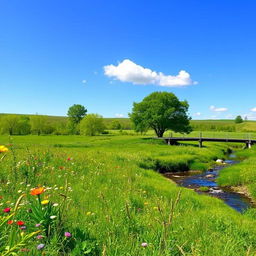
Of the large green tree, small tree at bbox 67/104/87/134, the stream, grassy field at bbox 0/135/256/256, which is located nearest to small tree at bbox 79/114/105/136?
small tree at bbox 67/104/87/134

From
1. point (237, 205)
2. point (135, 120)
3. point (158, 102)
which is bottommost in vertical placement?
point (237, 205)

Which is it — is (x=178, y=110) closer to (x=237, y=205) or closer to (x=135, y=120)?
(x=135, y=120)

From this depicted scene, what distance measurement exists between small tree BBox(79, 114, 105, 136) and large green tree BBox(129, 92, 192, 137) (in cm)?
2401

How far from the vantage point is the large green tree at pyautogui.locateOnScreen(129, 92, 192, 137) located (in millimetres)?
53375

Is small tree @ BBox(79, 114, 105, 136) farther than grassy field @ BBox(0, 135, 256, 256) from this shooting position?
Yes

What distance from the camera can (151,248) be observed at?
9.60ft

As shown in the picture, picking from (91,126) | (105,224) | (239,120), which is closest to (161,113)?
(91,126)

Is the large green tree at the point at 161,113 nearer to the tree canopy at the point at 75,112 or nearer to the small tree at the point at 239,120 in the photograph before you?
the tree canopy at the point at 75,112

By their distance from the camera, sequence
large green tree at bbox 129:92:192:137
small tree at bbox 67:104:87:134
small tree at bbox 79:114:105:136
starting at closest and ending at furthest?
large green tree at bbox 129:92:192:137 < small tree at bbox 79:114:105:136 < small tree at bbox 67:104:87:134

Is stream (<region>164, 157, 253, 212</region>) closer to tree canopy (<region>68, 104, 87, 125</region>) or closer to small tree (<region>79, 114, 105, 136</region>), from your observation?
small tree (<region>79, 114, 105, 136</region>)

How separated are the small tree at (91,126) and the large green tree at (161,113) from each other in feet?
78.8

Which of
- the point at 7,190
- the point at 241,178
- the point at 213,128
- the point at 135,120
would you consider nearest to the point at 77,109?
the point at 135,120

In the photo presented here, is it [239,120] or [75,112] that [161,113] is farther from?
[239,120]

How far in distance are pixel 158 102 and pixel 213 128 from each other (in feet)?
245
